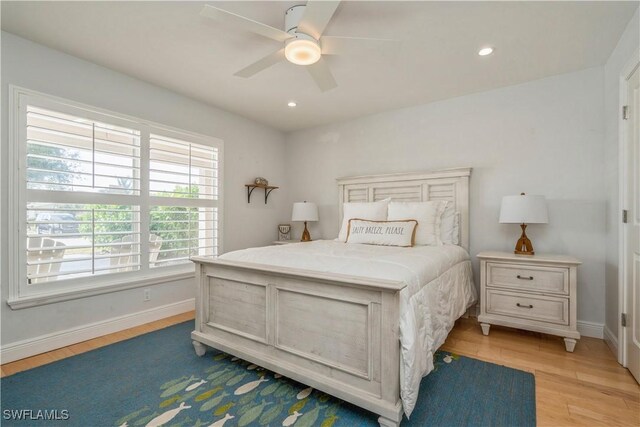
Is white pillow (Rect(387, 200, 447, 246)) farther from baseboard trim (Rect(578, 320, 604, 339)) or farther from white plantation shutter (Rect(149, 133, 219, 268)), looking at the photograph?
white plantation shutter (Rect(149, 133, 219, 268))

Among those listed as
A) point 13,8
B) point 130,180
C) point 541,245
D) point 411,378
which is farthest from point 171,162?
Result: point 541,245

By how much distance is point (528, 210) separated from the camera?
2.65 metres

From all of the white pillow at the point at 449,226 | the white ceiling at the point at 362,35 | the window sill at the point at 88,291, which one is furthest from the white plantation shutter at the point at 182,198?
the white pillow at the point at 449,226

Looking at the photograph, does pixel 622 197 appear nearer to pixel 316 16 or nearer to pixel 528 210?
pixel 528 210

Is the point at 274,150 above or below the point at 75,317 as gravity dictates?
above

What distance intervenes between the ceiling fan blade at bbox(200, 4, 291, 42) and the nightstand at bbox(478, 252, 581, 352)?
2.51 meters

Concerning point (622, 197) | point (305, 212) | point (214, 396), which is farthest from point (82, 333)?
point (622, 197)

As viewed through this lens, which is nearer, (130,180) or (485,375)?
(485,375)

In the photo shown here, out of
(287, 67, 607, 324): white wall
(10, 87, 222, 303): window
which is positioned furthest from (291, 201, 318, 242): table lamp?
(10, 87, 222, 303): window

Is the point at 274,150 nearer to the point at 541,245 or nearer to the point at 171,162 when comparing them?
the point at 171,162

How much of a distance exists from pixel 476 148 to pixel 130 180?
3.66m

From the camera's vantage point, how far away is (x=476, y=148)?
10.9 ft

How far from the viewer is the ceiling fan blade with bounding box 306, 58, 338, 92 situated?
7.08 feet

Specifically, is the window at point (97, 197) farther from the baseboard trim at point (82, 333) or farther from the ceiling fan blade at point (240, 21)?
the ceiling fan blade at point (240, 21)
